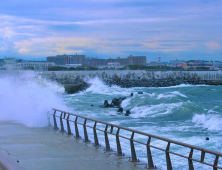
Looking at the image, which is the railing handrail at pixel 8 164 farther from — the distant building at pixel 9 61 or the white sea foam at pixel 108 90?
the distant building at pixel 9 61

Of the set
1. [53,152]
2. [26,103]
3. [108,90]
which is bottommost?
[108,90]

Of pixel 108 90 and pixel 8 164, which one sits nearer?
pixel 8 164

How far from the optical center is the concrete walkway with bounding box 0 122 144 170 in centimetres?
880

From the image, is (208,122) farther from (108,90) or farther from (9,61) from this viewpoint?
(9,61)

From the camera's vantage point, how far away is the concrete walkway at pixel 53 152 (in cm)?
880

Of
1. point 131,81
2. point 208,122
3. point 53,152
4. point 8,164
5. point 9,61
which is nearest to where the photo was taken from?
point 8,164

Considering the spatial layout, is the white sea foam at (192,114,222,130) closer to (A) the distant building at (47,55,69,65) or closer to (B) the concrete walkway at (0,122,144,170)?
(B) the concrete walkway at (0,122,144,170)

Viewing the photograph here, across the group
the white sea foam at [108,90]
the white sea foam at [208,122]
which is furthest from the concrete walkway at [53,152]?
the white sea foam at [108,90]

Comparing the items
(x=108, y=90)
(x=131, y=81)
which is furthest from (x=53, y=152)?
(x=131, y=81)

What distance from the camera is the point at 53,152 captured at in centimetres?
1036

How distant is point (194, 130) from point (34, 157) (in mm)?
13542

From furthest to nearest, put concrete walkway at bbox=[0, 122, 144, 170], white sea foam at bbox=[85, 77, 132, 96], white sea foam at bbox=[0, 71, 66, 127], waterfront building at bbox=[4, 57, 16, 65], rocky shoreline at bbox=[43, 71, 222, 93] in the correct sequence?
waterfront building at bbox=[4, 57, 16, 65], rocky shoreline at bbox=[43, 71, 222, 93], white sea foam at bbox=[85, 77, 132, 96], white sea foam at bbox=[0, 71, 66, 127], concrete walkway at bbox=[0, 122, 144, 170]

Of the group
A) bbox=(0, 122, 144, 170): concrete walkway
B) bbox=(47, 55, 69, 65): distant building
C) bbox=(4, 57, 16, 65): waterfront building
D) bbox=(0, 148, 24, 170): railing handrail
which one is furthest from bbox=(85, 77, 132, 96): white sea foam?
bbox=(47, 55, 69, 65): distant building

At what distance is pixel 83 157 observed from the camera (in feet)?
31.9
